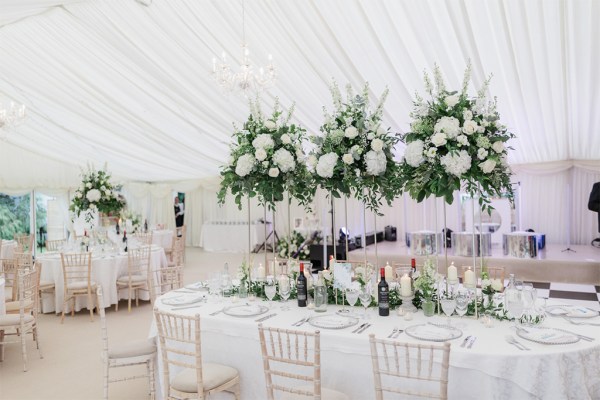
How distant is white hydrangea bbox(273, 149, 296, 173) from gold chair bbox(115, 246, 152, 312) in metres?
4.06

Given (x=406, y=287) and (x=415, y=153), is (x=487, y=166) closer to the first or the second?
(x=415, y=153)

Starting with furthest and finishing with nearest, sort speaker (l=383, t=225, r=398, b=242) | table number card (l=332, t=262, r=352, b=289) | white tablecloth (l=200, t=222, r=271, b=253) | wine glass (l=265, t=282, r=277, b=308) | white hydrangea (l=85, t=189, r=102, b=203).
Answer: white tablecloth (l=200, t=222, r=271, b=253) → speaker (l=383, t=225, r=398, b=242) → white hydrangea (l=85, t=189, r=102, b=203) → wine glass (l=265, t=282, r=277, b=308) → table number card (l=332, t=262, r=352, b=289)

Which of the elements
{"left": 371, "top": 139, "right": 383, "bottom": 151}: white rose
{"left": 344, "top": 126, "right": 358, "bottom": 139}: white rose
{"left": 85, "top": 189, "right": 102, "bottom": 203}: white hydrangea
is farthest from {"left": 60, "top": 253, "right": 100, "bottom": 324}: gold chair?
{"left": 371, "top": 139, "right": 383, "bottom": 151}: white rose

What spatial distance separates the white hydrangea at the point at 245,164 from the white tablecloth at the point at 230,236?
A: 10.3m

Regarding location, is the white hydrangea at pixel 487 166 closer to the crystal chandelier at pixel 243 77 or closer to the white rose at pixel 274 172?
the white rose at pixel 274 172

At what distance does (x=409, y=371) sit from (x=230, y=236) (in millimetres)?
11842

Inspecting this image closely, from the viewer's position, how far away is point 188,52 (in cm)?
582

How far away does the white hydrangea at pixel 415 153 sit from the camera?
2.70m

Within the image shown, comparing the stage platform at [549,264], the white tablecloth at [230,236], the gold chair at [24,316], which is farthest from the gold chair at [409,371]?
the white tablecloth at [230,236]

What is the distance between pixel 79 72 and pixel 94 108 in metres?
1.17

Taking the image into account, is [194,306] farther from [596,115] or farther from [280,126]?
[596,115]

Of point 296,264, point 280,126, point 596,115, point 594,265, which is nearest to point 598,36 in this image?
point 596,115

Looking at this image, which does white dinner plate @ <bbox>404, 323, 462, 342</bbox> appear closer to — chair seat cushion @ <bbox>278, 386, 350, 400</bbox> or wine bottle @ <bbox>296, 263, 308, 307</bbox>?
chair seat cushion @ <bbox>278, 386, 350, 400</bbox>

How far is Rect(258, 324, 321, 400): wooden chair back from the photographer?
2.35 metres
